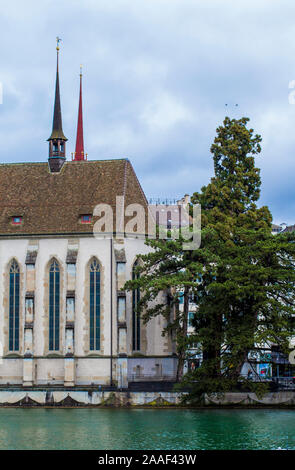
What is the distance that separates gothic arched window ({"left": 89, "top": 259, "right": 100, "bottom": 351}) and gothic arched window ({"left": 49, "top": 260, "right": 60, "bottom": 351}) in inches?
97.7

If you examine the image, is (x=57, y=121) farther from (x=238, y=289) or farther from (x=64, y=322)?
(x=238, y=289)

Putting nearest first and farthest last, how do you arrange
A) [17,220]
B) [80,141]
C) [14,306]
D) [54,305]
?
1. [54,305]
2. [14,306]
3. [17,220]
4. [80,141]

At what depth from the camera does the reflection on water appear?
37.2m

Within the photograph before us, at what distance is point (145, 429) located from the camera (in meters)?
41.6

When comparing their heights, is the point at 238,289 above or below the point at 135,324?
above

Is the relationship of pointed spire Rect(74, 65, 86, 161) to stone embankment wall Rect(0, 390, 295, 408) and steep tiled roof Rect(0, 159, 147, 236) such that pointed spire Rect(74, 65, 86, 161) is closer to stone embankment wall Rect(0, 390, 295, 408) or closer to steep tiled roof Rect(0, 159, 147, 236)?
→ steep tiled roof Rect(0, 159, 147, 236)

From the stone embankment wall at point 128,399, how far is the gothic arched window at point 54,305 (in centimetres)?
642

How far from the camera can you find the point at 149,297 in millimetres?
56344

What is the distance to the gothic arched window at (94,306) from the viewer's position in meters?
60.5

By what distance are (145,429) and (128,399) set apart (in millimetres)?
12302

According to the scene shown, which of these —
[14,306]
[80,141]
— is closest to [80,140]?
[80,141]

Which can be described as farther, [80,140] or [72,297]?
[80,140]

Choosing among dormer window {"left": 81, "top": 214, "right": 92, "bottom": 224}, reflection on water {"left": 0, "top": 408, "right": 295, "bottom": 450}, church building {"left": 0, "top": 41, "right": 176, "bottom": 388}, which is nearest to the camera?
reflection on water {"left": 0, "top": 408, "right": 295, "bottom": 450}

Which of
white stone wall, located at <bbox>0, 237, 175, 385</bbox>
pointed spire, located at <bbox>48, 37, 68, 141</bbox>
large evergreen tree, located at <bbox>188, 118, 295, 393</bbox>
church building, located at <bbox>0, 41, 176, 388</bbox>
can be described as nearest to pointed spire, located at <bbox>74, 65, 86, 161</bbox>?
pointed spire, located at <bbox>48, 37, 68, 141</bbox>
